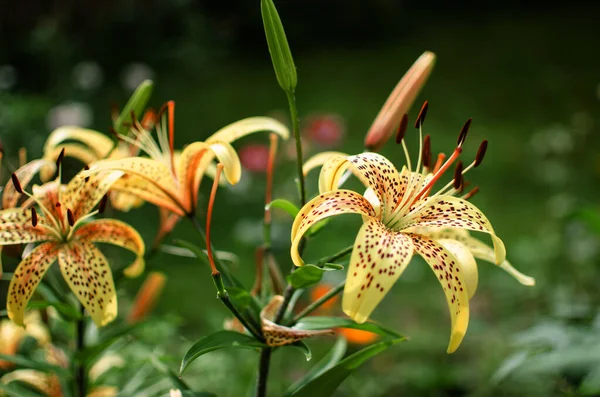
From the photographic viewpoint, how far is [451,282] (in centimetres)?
41

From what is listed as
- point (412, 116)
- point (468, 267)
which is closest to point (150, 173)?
point (468, 267)

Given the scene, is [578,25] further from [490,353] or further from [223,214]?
[490,353]

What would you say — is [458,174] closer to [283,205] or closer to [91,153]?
[283,205]

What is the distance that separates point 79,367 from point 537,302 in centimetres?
127

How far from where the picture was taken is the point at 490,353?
130 cm

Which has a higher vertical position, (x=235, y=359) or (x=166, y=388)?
(x=166, y=388)

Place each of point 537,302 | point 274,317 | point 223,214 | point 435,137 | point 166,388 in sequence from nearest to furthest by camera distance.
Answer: point 274,317, point 166,388, point 537,302, point 223,214, point 435,137

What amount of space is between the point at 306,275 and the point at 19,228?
0.21 m

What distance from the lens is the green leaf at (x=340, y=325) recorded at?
0.46 meters

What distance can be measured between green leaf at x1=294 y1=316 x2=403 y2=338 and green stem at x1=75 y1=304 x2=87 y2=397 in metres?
0.18

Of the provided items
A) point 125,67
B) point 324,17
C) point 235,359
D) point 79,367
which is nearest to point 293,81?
point 79,367

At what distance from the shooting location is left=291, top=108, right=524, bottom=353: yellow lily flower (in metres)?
0.38

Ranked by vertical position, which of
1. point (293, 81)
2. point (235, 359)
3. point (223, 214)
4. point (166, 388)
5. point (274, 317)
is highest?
point (293, 81)

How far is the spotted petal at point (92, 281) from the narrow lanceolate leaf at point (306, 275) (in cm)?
12
